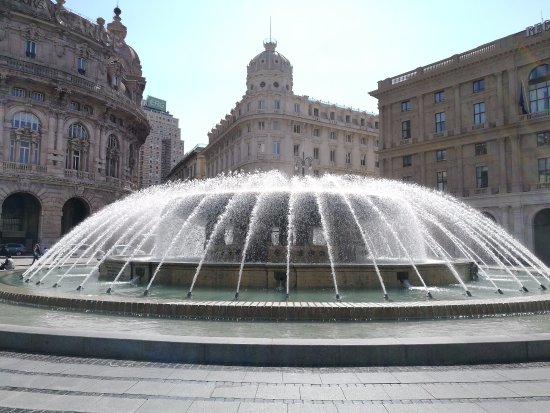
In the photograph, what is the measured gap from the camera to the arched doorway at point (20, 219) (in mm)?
42250

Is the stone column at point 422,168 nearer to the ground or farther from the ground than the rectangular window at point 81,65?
nearer to the ground

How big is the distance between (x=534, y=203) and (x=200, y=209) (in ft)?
102

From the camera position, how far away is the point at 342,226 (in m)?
14.0

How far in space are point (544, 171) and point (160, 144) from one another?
482 ft

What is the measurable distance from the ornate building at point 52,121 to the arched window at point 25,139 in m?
0.08

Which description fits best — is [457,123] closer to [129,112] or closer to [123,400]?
[129,112]

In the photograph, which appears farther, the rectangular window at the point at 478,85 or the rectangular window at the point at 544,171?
the rectangular window at the point at 478,85

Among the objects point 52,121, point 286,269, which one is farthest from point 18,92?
point 286,269

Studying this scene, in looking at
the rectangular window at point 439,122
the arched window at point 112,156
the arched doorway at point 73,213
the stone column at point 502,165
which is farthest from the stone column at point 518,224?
the arched window at point 112,156

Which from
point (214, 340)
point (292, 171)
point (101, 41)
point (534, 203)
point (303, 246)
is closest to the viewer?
point (214, 340)

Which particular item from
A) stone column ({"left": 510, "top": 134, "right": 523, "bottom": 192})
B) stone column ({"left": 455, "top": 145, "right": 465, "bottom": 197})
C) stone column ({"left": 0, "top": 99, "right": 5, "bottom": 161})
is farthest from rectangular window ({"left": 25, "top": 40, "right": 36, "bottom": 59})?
stone column ({"left": 510, "top": 134, "right": 523, "bottom": 192})

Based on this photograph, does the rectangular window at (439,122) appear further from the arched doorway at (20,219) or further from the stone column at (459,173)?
the arched doorway at (20,219)

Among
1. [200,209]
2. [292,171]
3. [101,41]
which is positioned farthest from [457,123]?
[101,41]

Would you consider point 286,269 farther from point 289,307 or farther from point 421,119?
point 421,119
